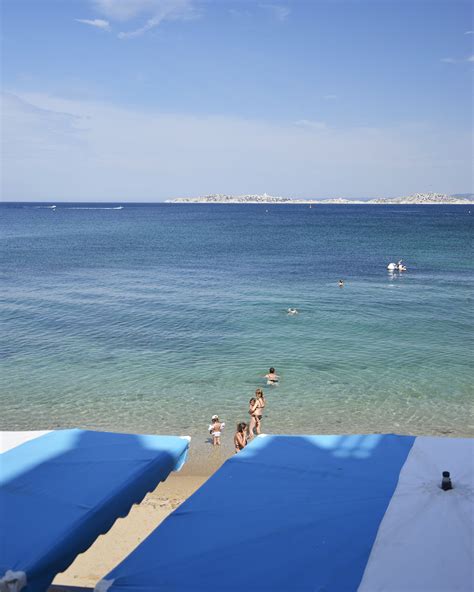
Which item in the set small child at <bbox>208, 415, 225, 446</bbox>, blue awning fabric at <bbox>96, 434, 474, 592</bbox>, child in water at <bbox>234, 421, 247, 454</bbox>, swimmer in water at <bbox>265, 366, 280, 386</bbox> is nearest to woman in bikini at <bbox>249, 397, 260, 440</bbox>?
small child at <bbox>208, 415, 225, 446</bbox>

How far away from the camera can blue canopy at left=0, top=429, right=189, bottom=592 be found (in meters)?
4.81

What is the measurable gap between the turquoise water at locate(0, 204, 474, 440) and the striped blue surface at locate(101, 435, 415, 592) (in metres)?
7.95

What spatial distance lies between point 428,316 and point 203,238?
176 feet

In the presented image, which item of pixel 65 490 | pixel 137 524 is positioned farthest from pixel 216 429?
pixel 65 490

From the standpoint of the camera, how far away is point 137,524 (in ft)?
31.9

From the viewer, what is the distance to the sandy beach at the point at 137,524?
826cm

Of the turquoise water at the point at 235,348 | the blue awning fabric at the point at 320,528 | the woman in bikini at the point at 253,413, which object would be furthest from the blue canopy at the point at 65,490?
the turquoise water at the point at 235,348

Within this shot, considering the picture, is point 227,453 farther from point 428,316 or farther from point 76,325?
point 428,316

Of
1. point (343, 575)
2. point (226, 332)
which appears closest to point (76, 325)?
point (226, 332)

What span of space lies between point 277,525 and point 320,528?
355 millimetres

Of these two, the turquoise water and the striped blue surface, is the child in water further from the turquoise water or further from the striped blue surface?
the striped blue surface

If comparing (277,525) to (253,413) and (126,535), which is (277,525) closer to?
(126,535)

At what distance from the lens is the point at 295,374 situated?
58.7 feet

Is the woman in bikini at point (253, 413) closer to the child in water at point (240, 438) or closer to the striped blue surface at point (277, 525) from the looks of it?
the child in water at point (240, 438)
